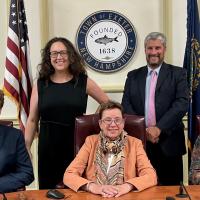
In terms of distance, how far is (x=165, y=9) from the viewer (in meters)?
4.11

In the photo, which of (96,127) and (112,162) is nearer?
(112,162)

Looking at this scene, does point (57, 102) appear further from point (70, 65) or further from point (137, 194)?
point (137, 194)

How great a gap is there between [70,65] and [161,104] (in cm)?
79

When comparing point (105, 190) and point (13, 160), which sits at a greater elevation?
point (13, 160)

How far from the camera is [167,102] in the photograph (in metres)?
3.14

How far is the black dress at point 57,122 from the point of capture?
2922 millimetres

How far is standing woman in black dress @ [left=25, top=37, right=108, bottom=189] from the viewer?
9.57 ft

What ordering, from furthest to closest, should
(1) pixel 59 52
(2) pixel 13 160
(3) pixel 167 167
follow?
(3) pixel 167 167, (1) pixel 59 52, (2) pixel 13 160

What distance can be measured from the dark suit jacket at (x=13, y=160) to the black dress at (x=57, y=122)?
0.65 meters

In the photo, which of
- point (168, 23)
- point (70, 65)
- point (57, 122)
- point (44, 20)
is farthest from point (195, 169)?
point (44, 20)

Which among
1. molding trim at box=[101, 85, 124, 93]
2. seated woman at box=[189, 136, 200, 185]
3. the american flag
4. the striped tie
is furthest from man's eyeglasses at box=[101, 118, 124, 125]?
molding trim at box=[101, 85, 124, 93]

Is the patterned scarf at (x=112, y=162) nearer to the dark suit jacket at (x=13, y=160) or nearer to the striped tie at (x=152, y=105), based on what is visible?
the dark suit jacket at (x=13, y=160)

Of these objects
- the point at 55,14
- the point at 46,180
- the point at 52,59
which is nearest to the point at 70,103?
the point at 52,59

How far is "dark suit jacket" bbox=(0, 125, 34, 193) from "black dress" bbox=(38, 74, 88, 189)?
0.65 metres
